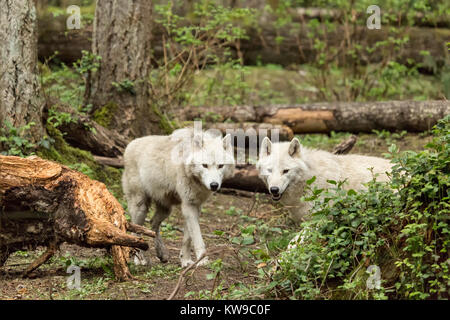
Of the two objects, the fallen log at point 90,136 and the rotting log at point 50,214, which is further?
the fallen log at point 90,136

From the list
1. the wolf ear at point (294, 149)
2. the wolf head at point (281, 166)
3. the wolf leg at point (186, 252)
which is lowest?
the wolf leg at point (186, 252)

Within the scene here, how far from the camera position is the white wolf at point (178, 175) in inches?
266

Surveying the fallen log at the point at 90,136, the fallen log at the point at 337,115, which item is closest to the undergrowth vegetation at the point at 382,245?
the fallen log at the point at 90,136

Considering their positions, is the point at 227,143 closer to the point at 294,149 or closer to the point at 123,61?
the point at 294,149

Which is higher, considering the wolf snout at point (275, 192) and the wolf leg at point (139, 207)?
the wolf snout at point (275, 192)

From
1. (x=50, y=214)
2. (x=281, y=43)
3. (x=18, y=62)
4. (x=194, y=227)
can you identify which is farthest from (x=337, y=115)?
(x=50, y=214)

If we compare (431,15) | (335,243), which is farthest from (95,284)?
(431,15)

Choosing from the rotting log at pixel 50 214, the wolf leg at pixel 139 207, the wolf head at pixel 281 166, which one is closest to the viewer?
the rotting log at pixel 50 214

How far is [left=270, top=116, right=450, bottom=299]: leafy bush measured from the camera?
4434mm

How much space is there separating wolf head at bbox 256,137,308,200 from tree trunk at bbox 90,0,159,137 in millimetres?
3591

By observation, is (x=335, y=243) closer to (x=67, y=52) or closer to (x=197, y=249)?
(x=197, y=249)

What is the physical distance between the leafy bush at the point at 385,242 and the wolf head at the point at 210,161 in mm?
1765

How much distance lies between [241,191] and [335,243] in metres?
5.13

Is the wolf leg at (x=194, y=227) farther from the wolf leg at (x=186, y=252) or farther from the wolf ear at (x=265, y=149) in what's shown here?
the wolf ear at (x=265, y=149)
